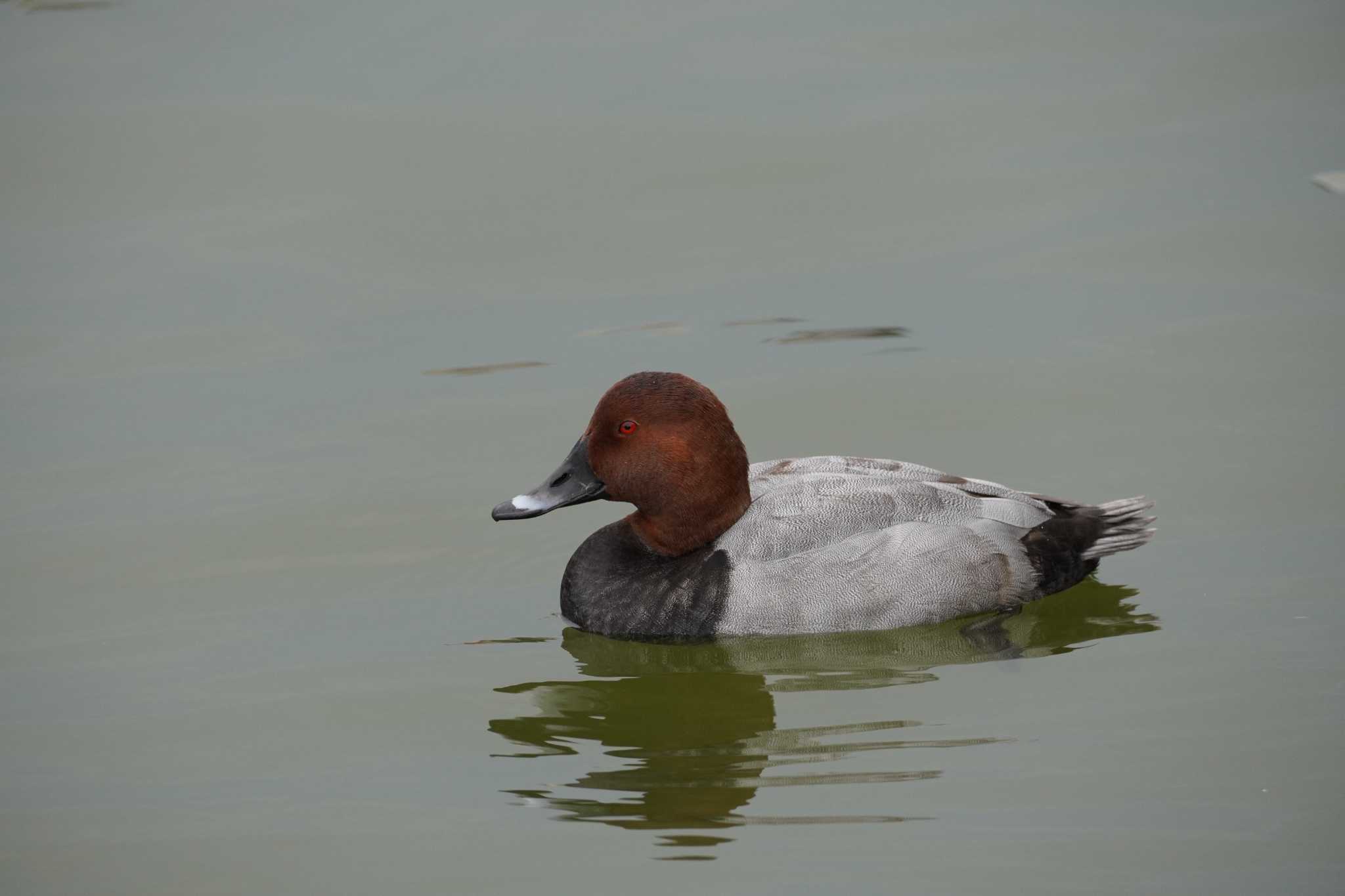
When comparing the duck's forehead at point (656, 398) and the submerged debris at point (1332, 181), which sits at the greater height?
the submerged debris at point (1332, 181)

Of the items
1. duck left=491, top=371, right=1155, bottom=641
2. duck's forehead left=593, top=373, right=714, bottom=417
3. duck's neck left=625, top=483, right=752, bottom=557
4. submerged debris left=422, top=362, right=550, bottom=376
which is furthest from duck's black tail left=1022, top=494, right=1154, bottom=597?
submerged debris left=422, top=362, right=550, bottom=376

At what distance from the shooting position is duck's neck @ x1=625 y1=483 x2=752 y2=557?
7.54 meters

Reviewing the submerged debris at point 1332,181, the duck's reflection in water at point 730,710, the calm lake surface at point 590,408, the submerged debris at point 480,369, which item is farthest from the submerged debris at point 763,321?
the submerged debris at point 1332,181

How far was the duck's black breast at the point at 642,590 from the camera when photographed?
7.39 metres

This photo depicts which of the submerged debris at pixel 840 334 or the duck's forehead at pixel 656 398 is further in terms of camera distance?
the submerged debris at pixel 840 334

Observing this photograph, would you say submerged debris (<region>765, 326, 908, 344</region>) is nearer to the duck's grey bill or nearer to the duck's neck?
the duck's neck

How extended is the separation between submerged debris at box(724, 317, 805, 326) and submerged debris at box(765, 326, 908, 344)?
0.39 feet

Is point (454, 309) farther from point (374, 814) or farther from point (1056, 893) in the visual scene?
point (1056, 893)

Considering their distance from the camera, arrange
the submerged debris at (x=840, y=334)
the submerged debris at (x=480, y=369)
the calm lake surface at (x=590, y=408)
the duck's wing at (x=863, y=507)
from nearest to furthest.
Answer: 1. the calm lake surface at (x=590, y=408)
2. the duck's wing at (x=863, y=507)
3. the submerged debris at (x=480, y=369)
4. the submerged debris at (x=840, y=334)

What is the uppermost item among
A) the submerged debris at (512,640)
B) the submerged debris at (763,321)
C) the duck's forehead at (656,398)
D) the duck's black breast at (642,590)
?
the submerged debris at (763,321)

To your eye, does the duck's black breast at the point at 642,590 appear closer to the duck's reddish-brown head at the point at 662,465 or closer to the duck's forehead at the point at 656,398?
the duck's reddish-brown head at the point at 662,465

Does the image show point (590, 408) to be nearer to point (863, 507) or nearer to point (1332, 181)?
point (863, 507)

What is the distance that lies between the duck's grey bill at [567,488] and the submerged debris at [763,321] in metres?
2.91

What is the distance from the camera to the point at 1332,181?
1154 centimetres
